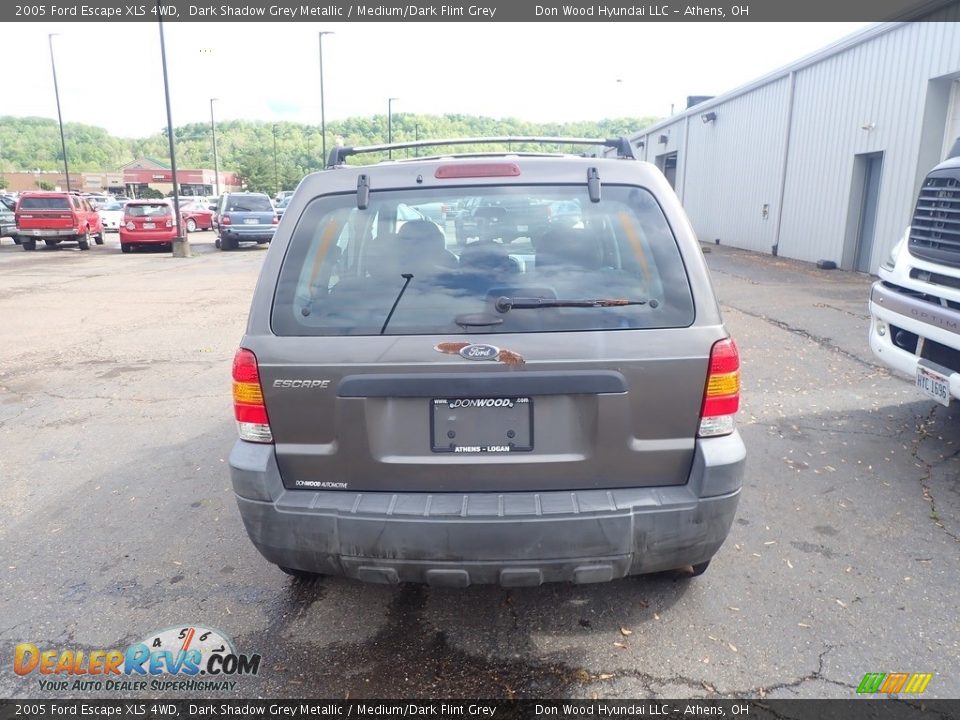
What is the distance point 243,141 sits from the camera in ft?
396

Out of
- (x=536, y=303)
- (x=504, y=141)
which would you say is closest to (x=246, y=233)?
(x=504, y=141)

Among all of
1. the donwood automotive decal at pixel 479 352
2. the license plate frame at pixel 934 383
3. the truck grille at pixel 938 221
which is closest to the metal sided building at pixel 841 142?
the truck grille at pixel 938 221

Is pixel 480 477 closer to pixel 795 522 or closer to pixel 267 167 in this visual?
pixel 795 522

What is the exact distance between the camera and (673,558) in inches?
103

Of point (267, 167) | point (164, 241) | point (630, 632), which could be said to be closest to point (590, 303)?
point (630, 632)

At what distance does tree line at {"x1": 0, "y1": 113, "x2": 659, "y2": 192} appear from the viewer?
2650 inches

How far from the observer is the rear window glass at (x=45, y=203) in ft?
73.0

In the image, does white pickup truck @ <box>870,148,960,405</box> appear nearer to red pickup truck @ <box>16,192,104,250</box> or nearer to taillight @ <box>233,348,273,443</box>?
taillight @ <box>233,348,273,443</box>

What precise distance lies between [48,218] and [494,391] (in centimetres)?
2492

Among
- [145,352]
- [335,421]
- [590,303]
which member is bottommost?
[145,352]

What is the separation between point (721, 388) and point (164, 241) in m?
23.7

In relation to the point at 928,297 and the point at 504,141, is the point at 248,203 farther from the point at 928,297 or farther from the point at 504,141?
the point at 928,297

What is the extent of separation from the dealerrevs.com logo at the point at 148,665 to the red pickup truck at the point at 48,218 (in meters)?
23.7

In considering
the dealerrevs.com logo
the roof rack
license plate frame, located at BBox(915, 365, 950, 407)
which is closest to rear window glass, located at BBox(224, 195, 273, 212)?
the roof rack
